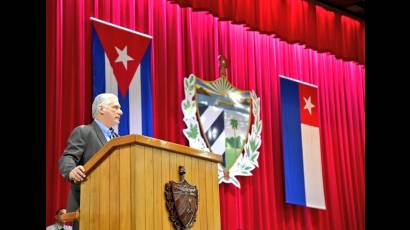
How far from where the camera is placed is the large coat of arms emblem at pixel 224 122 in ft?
21.8

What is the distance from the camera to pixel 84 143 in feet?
11.0

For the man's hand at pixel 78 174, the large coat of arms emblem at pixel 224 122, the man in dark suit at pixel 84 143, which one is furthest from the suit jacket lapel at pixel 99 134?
the large coat of arms emblem at pixel 224 122

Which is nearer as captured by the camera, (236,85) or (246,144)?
(246,144)

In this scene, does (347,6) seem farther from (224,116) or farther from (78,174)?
(78,174)

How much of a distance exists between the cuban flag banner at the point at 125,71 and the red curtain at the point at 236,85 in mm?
117

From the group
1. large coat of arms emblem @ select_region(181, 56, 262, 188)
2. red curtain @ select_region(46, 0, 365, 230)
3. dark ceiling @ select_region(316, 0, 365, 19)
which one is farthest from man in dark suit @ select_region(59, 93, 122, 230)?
dark ceiling @ select_region(316, 0, 365, 19)

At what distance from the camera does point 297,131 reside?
7.77m

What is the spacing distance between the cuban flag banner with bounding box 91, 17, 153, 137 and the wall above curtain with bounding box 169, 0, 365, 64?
0.73 meters

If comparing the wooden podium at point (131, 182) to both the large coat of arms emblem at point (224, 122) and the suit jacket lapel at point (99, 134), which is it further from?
the large coat of arms emblem at point (224, 122)

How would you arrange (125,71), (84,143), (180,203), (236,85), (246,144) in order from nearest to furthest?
(180,203) → (84,143) → (125,71) → (246,144) → (236,85)

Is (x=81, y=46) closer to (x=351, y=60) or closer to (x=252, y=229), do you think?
(x=252, y=229)

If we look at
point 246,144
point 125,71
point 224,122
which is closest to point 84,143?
point 125,71

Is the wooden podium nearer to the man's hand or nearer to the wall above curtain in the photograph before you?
the man's hand

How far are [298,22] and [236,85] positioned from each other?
1251 millimetres
